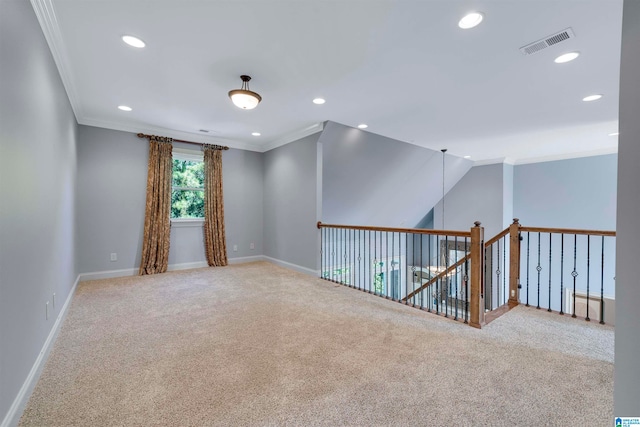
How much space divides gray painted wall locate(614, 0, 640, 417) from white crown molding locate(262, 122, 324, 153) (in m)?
3.72

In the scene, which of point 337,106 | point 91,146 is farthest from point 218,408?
point 91,146

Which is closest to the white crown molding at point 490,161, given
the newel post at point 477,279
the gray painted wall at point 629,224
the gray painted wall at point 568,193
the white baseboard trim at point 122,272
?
the gray painted wall at point 568,193

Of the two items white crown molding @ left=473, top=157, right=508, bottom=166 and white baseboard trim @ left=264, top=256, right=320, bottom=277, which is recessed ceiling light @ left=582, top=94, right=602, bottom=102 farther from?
white baseboard trim @ left=264, top=256, right=320, bottom=277

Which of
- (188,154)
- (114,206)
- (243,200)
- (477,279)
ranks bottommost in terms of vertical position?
(477,279)

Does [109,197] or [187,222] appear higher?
[109,197]

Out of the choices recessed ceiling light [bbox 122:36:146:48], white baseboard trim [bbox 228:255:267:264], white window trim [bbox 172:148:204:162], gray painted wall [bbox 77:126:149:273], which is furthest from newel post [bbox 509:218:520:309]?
gray painted wall [bbox 77:126:149:273]

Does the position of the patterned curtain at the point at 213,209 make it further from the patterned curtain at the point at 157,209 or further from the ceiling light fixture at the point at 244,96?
the ceiling light fixture at the point at 244,96

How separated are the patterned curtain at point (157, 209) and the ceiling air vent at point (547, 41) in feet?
17.0

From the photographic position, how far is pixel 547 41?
230cm

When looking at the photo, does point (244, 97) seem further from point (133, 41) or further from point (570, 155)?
point (570, 155)

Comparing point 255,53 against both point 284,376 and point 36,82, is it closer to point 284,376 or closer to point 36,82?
point 36,82

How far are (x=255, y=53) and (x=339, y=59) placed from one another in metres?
0.78

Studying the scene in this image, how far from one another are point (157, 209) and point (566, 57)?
227 inches

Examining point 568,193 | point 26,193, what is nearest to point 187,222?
point 26,193
